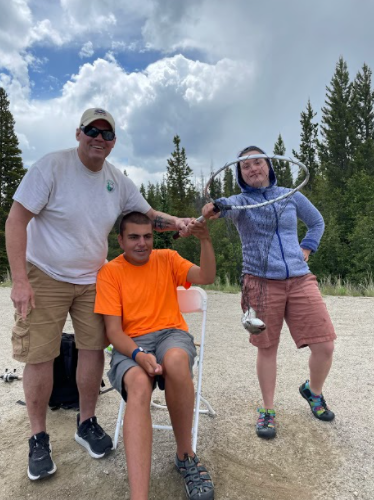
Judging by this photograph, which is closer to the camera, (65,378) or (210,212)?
(210,212)

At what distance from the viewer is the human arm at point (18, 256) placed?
105 inches

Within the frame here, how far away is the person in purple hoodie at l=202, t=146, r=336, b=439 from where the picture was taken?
10.1 ft

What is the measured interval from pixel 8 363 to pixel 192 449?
390 centimetres

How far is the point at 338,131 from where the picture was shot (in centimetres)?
4266

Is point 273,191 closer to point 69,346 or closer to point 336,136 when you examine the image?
point 69,346

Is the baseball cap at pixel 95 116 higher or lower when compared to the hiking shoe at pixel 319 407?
higher

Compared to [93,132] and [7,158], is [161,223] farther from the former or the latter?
[7,158]

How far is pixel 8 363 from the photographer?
5.49 metres

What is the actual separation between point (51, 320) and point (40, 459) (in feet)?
3.29

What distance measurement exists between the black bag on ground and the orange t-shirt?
43.5 inches

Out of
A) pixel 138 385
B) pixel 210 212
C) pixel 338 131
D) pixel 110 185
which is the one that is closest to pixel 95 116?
pixel 110 185

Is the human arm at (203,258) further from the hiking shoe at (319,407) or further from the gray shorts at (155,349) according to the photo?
the hiking shoe at (319,407)

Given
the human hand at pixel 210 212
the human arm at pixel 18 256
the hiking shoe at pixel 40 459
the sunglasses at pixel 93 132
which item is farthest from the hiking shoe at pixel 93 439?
the sunglasses at pixel 93 132

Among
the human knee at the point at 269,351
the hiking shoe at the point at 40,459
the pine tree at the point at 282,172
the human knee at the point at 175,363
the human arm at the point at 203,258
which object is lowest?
the hiking shoe at the point at 40,459
